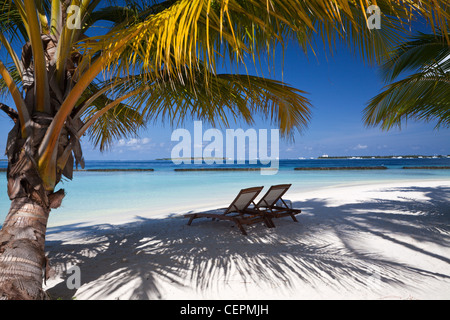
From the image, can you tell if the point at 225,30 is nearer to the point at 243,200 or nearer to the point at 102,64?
the point at 102,64

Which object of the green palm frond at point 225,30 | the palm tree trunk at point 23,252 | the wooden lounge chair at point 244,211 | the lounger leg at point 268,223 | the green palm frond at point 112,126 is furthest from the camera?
the lounger leg at point 268,223

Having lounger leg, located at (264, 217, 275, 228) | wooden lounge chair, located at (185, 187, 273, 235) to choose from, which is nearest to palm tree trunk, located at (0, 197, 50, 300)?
wooden lounge chair, located at (185, 187, 273, 235)

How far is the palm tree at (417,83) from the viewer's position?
503 centimetres

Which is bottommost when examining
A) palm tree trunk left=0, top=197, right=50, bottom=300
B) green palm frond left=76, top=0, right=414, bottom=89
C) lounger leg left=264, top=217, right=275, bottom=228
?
lounger leg left=264, top=217, right=275, bottom=228

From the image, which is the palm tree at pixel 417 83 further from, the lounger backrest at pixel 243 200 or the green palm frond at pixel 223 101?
the lounger backrest at pixel 243 200

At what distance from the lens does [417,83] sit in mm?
5305

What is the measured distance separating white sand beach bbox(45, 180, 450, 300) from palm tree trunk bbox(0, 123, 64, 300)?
573mm

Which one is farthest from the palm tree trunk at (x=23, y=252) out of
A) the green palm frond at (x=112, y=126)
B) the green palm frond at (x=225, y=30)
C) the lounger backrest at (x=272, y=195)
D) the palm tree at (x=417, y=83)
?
the palm tree at (x=417, y=83)

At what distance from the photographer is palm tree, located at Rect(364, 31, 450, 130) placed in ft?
16.5

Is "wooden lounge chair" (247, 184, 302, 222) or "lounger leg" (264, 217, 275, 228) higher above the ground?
"wooden lounge chair" (247, 184, 302, 222)

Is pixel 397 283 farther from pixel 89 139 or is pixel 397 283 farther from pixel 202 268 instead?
pixel 89 139

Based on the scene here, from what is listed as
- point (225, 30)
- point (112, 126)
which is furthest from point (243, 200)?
point (225, 30)

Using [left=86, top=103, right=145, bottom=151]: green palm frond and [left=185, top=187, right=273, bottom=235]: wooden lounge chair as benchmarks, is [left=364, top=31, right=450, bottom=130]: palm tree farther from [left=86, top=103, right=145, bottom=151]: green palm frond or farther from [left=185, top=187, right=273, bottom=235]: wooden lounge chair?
[left=86, top=103, right=145, bottom=151]: green palm frond

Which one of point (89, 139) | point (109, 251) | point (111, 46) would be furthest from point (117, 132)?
point (111, 46)
